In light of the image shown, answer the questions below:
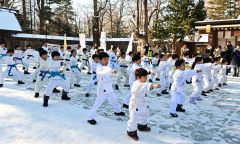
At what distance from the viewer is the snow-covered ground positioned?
6.15 metres

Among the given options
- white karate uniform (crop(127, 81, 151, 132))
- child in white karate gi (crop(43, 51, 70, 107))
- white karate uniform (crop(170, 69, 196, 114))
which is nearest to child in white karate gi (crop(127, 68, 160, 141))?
white karate uniform (crop(127, 81, 151, 132))

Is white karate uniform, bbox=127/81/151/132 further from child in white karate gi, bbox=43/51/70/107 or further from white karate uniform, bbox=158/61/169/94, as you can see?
white karate uniform, bbox=158/61/169/94

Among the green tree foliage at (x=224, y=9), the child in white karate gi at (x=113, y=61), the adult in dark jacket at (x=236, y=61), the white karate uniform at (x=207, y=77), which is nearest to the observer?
the white karate uniform at (x=207, y=77)

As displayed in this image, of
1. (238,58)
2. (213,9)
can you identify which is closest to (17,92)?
(238,58)

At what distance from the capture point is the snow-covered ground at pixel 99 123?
6.15m

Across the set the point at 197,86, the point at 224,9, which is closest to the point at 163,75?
the point at 197,86

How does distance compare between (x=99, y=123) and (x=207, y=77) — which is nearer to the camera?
(x=99, y=123)

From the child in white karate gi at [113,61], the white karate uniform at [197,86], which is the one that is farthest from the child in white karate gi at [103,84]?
the child in white karate gi at [113,61]

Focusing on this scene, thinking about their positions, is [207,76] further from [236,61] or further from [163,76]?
[236,61]

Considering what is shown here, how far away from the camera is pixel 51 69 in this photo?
8.62m

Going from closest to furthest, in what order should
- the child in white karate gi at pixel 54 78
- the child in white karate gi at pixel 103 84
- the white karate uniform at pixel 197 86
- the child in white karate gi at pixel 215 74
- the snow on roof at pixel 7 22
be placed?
the child in white karate gi at pixel 103 84 < the child in white karate gi at pixel 54 78 < the white karate uniform at pixel 197 86 < the child in white karate gi at pixel 215 74 < the snow on roof at pixel 7 22

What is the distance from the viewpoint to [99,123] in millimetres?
Answer: 7117

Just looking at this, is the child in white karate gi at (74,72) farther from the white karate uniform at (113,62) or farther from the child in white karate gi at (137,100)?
the child in white karate gi at (137,100)

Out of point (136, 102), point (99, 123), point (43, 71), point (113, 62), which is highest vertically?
point (113, 62)
